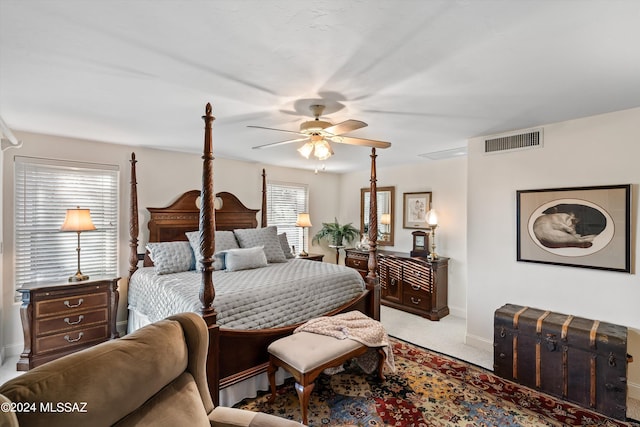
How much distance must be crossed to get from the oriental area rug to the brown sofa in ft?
3.90

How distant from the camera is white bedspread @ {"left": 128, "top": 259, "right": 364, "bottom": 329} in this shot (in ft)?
7.89

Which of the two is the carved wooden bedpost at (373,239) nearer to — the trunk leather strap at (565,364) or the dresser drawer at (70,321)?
the trunk leather strap at (565,364)

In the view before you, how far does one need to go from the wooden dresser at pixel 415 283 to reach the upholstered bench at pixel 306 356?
216 centimetres

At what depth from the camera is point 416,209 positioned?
4984 mm

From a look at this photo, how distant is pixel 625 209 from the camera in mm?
2490

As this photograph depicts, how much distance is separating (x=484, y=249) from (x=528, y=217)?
0.56 metres

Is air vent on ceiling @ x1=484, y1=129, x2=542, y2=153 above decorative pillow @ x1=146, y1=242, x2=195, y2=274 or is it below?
above

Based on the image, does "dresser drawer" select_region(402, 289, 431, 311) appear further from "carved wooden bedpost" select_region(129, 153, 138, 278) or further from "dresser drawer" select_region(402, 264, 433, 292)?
"carved wooden bedpost" select_region(129, 153, 138, 278)

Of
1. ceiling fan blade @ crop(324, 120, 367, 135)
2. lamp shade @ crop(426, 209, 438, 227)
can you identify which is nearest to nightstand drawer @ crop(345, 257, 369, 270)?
lamp shade @ crop(426, 209, 438, 227)

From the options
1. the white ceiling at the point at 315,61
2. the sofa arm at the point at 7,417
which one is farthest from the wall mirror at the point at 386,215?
the sofa arm at the point at 7,417

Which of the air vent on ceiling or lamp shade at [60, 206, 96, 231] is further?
lamp shade at [60, 206, 96, 231]

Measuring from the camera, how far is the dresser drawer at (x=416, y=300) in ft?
14.2

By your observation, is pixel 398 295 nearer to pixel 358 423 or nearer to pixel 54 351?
pixel 358 423

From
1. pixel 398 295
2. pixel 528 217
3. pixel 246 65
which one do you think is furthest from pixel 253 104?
pixel 398 295
